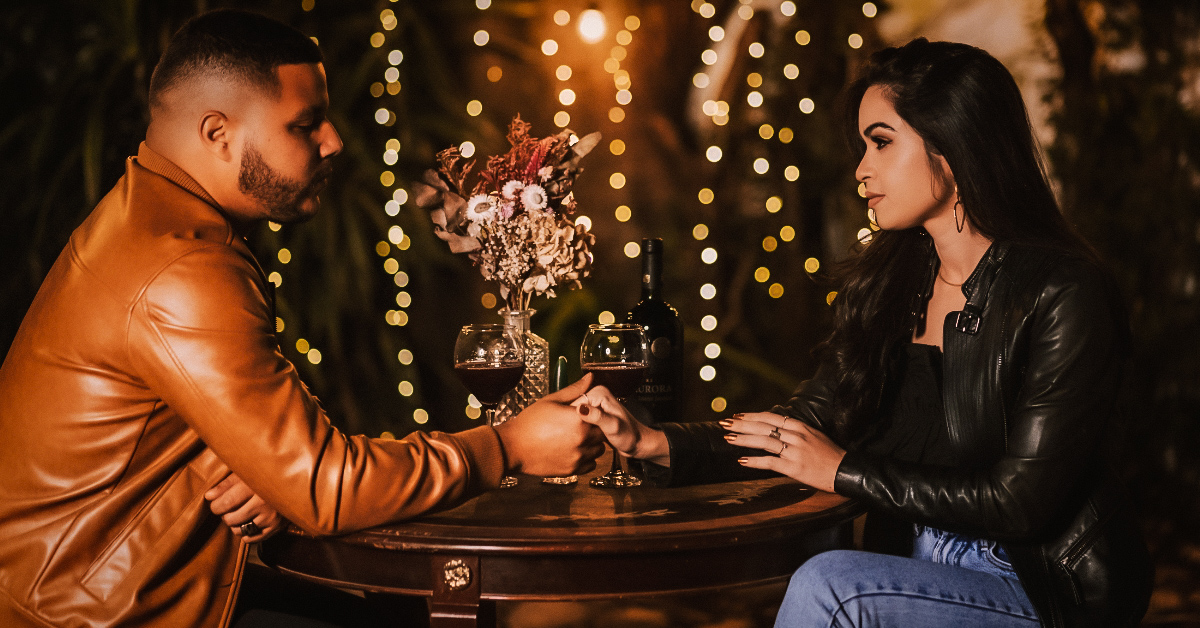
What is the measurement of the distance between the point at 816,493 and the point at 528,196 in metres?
0.76

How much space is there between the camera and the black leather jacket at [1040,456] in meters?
1.35

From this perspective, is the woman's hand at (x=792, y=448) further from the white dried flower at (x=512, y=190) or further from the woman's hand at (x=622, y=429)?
the white dried flower at (x=512, y=190)

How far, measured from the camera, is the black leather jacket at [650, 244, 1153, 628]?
135 cm

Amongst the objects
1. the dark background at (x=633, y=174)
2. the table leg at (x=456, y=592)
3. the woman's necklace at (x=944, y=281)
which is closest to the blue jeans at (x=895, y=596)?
the table leg at (x=456, y=592)

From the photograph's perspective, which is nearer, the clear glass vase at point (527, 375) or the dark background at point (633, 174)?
the clear glass vase at point (527, 375)

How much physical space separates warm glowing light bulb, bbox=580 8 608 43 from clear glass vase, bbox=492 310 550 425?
9.21 ft

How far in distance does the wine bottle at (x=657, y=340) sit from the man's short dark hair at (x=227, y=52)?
741 mm

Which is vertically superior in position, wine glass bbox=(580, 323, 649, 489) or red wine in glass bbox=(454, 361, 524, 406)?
wine glass bbox=(580, 323, 649, 489)

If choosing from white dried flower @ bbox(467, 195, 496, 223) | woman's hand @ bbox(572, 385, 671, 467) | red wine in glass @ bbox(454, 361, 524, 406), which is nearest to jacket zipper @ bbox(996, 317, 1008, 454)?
woman's hand @ bbox(572, 385, 671, 467)

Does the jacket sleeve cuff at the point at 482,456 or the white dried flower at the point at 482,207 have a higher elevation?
the white dried flower at the point at 482,207

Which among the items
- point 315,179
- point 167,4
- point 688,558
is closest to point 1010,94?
point 688,558

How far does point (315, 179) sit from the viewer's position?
4.89 feet

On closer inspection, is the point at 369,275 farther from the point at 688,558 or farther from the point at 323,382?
the point at 688,558

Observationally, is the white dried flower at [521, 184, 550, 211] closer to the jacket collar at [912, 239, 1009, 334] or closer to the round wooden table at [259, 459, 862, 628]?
the round wooden table at [259, 459, 862, 628]
